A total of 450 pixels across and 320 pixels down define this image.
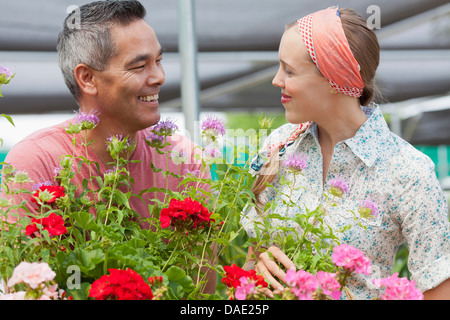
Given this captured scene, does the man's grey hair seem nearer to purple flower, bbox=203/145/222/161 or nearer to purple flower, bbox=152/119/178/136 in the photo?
purple flower, bbox=152/119/178/136

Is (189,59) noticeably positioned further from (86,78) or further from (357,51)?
(357,51)

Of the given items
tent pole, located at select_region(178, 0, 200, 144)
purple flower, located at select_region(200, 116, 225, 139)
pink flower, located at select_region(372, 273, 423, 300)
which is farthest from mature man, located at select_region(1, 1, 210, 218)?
pink flower, located at select_region(372, 273, 423, 300)

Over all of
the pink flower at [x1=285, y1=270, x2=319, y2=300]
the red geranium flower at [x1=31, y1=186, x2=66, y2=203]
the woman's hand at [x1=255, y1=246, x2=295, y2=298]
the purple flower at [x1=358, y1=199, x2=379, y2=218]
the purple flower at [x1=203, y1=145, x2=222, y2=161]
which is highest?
the purple flower at [x1=203, y1=145, x2=222, y2=161]

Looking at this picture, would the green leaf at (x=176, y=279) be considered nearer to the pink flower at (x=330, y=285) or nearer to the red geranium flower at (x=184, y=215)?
the red geranium flower at (x=184, y=215)

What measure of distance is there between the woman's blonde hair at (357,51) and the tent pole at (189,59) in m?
0.83

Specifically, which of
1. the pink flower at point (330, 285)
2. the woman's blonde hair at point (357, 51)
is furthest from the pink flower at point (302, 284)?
the woman's blonde hair at point (357, 51)

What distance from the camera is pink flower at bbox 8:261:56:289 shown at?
78 cm

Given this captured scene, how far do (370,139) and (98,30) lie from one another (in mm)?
798

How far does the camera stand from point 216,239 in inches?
42.5

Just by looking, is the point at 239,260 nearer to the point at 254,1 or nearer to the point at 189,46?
the point at 189,46

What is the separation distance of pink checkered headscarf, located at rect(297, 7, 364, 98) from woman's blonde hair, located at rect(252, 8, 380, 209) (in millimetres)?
26

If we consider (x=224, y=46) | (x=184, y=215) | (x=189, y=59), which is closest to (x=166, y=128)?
(x=184, y=215)

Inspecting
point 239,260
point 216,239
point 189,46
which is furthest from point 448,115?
point 216,239

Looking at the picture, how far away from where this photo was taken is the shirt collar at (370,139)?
1357mm
